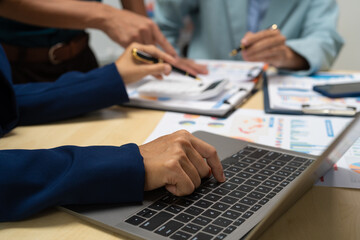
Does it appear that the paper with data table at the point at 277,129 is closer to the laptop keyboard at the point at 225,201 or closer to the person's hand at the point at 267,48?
the laptop keyboard at the point at 225,201

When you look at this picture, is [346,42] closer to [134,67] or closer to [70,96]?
[134,67]

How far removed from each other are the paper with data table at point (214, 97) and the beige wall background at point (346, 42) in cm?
129

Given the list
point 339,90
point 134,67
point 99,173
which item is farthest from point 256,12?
point 99,173

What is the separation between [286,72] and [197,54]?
0.45 meters

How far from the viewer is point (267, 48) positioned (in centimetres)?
113

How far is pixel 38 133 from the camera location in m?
0.80

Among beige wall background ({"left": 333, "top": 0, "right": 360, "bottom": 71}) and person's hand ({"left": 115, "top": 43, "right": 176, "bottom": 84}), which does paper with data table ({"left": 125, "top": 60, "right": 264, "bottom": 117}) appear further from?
beige wall background ({"left": 333, "top": 0, "right": 360, "bottom": 71})

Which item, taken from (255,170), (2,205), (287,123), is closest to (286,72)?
(287,123)

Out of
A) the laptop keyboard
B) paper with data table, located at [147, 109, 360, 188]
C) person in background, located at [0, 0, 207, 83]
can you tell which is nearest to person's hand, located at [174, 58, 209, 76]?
person in background, located at [0, 0, 207, 83]

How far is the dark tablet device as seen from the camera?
947 millimetres

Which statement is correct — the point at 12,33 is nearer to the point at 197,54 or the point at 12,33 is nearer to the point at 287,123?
the point at 197,54

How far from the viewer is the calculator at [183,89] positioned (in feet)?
3.01

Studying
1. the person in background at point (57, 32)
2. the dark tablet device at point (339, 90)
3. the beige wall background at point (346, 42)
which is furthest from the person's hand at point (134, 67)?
the beige wall background at point (346, 42)

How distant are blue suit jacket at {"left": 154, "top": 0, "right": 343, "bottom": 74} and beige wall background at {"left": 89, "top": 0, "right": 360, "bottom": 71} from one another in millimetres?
896
